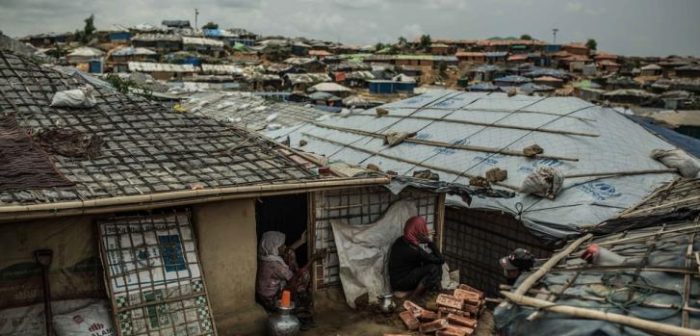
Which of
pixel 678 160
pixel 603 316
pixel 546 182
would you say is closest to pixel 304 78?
pixel 678 160

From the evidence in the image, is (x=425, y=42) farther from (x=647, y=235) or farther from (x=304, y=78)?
(x=647, y=235)

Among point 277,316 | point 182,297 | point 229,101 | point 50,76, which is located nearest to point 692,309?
point 277,316

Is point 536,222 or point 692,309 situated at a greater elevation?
point 692,309

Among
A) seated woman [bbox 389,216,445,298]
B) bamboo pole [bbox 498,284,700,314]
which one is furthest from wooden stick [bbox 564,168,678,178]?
bamboo pole [bbox 498,284,700,314]

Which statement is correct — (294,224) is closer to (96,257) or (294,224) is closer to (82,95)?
(96,257)

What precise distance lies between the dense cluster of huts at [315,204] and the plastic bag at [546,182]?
4cm

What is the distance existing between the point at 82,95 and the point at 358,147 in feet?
22.0

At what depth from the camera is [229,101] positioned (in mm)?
23859

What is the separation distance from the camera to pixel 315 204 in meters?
7.99

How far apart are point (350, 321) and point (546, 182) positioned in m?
4.16

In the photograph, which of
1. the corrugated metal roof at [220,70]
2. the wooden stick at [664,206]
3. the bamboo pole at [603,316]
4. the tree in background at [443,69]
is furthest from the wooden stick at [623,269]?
the tree in background at [443,69]

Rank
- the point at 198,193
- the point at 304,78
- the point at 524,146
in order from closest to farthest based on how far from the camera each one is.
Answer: the point at 198,193 → the point at 524,146 → the point at 304,78

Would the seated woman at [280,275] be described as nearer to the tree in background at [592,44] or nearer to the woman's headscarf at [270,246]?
the woman's headscarf at [270,246]

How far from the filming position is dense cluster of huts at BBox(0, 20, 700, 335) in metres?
5.45
